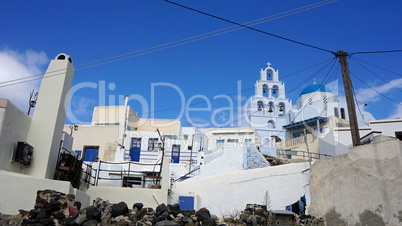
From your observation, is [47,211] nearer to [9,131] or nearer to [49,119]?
[9,131]

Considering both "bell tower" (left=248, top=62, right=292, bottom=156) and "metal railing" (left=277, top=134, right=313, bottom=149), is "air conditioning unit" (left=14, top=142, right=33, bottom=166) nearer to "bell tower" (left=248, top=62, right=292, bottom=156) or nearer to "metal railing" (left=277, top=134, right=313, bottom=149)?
"metal railing" (left=277, top=134, right=313, bottom=149)

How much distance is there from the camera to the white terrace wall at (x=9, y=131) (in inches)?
441

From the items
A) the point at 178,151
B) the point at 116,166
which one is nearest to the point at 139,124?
the point at 178,151

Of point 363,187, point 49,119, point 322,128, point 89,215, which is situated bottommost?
point 89,215

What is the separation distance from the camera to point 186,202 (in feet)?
62.0

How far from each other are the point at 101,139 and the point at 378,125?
26.5 m

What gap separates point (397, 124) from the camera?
25031 mm

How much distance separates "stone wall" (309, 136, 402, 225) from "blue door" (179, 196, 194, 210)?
6533mm

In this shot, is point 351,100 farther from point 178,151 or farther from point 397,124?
point 178,151

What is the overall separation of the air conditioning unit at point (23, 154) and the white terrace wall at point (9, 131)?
0.18m

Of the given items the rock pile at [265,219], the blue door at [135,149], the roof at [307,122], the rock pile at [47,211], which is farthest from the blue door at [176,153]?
the rock pile at [47,211]

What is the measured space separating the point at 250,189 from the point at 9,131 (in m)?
13.2

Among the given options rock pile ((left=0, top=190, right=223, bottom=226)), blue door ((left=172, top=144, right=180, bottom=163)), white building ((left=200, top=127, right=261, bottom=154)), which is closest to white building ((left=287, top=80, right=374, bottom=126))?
white building ((left=200, top=127, right=261, bottom=154))

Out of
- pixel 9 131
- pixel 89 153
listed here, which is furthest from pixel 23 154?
pixel 89 153
